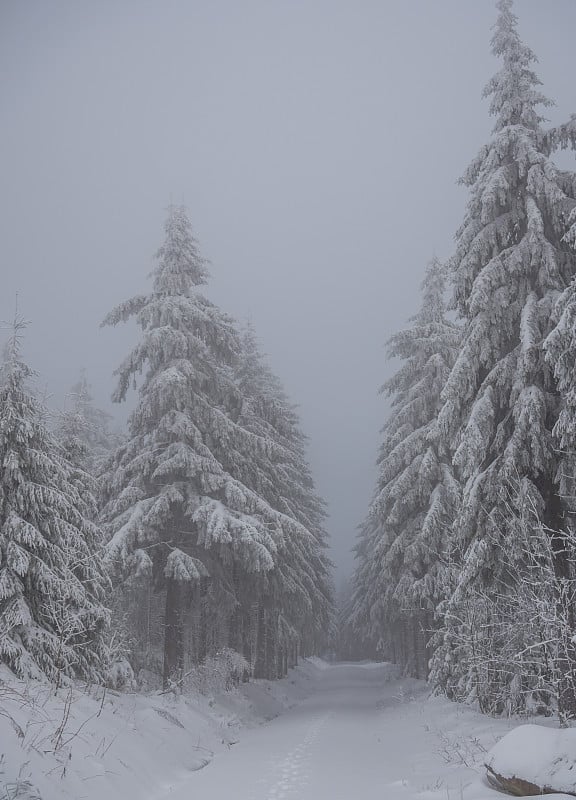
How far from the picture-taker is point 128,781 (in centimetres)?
760

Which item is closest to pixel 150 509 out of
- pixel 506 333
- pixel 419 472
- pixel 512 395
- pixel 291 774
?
pixel 291 774

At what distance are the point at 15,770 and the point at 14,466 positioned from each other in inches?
228

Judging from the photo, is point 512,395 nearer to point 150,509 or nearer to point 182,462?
point 182,462

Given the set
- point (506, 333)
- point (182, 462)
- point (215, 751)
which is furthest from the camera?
point (182, 462)

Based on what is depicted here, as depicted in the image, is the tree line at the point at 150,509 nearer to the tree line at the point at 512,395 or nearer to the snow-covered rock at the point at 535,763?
the snow-covered rock at the point at 535,763

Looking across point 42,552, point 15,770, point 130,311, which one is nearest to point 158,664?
point 42,552

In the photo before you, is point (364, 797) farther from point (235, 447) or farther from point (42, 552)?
point (235, 447)

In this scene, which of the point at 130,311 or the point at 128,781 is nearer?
the point at 128,781

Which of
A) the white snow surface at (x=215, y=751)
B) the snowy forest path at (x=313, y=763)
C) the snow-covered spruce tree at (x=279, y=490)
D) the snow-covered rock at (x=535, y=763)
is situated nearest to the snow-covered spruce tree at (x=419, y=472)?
the snow-covered spruce tree at (x=279, y=490)

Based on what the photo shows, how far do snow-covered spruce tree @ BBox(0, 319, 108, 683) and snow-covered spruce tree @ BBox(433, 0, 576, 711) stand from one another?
768cm

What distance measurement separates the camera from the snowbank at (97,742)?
5.93 meters

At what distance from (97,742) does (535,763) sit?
6.02 m

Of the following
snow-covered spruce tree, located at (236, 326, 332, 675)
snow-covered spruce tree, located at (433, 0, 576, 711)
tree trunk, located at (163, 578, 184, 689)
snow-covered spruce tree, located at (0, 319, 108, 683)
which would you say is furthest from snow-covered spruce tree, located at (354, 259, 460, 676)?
snow-covered spruce tree, located at (0, 319, 108, 683)

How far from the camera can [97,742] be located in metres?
7.95
